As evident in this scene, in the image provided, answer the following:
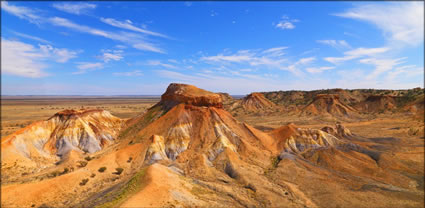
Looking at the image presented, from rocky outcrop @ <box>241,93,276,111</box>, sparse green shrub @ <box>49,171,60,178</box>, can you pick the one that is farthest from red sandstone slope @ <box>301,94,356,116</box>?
sparse green shrub @ <box>49,171,60,178</box>

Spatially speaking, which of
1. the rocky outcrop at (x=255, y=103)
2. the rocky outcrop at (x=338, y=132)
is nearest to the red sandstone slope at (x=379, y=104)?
the rocky outcrop at (x=255, y=103)

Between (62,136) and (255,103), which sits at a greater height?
(255,103)

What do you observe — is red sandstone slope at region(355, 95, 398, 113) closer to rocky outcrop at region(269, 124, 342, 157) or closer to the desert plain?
the desert plain

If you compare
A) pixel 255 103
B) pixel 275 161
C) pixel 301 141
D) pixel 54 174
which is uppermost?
pixel 255 103

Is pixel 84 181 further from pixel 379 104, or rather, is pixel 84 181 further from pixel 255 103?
pixel 379 104

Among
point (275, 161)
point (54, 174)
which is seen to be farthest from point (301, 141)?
point (54, 174)

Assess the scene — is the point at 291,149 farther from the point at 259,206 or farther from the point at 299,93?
the point at 299,93
